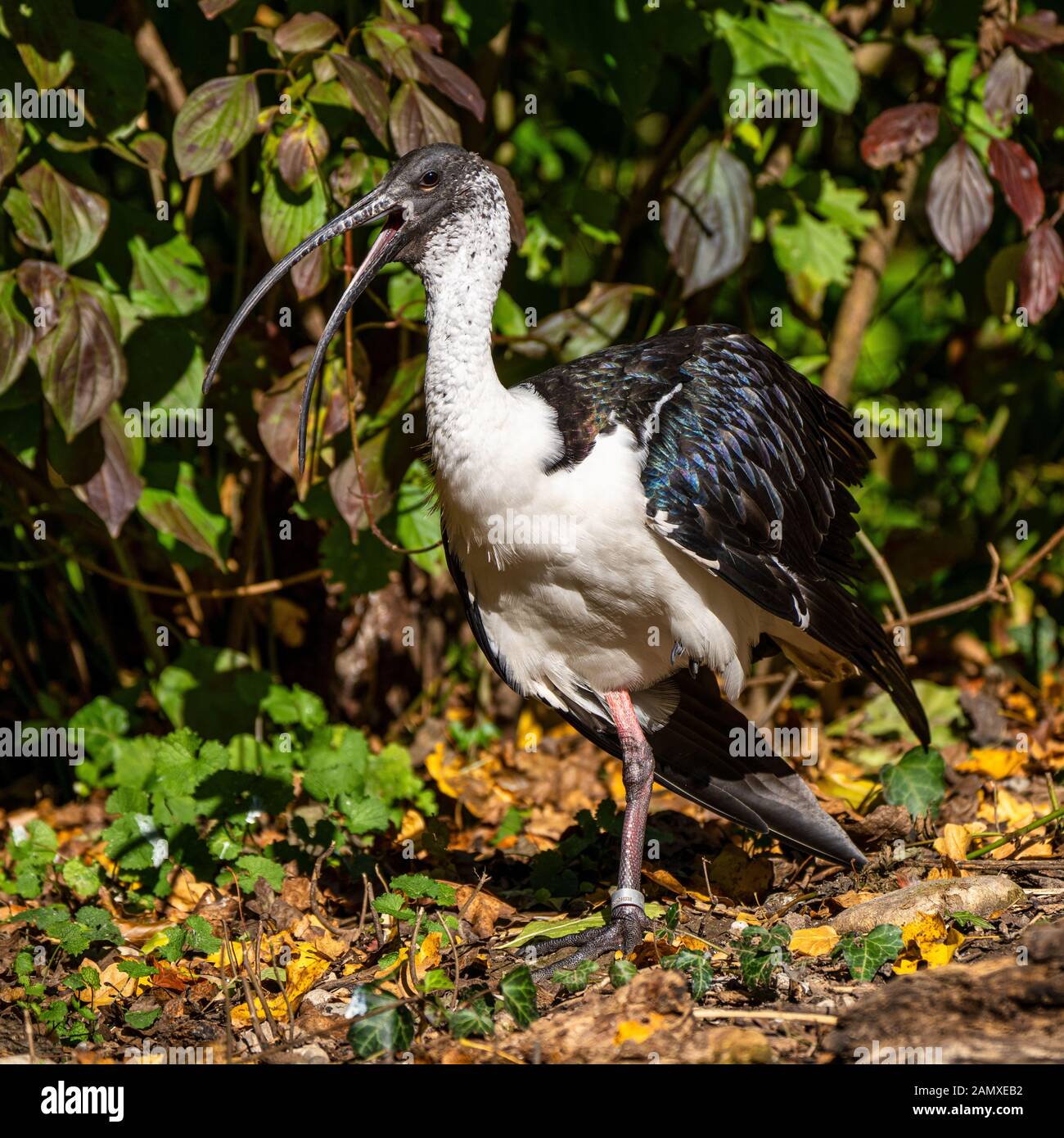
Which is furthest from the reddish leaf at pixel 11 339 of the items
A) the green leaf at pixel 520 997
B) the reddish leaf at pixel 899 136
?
the reddish leaf at pixel 899 136

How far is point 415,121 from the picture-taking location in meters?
4.00

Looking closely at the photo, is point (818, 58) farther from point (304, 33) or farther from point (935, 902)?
point (935, 902)

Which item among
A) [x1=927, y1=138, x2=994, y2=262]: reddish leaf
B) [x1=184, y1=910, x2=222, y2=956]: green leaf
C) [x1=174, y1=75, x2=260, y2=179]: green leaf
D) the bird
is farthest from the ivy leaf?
[x1=184, y1=910, x2=222, y2=956]: green leaf

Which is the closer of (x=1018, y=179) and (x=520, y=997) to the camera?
(x=520, y=997)

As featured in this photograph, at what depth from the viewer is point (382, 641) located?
19.2 feet

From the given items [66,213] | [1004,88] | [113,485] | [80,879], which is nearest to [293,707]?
[80,879]

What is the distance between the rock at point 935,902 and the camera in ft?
Result: 11.8

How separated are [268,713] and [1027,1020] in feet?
10.8

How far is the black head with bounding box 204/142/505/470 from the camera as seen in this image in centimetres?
363

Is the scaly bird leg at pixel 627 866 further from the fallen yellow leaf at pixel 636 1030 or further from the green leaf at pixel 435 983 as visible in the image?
the fallen yellow leaf at pixel 636 1030

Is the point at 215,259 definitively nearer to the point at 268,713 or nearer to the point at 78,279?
the point at 78,279

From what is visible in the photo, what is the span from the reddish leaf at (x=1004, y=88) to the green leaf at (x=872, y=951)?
8.85ft

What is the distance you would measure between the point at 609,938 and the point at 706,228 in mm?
2296

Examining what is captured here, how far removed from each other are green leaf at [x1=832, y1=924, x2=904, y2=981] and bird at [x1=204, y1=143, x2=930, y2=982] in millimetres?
671
